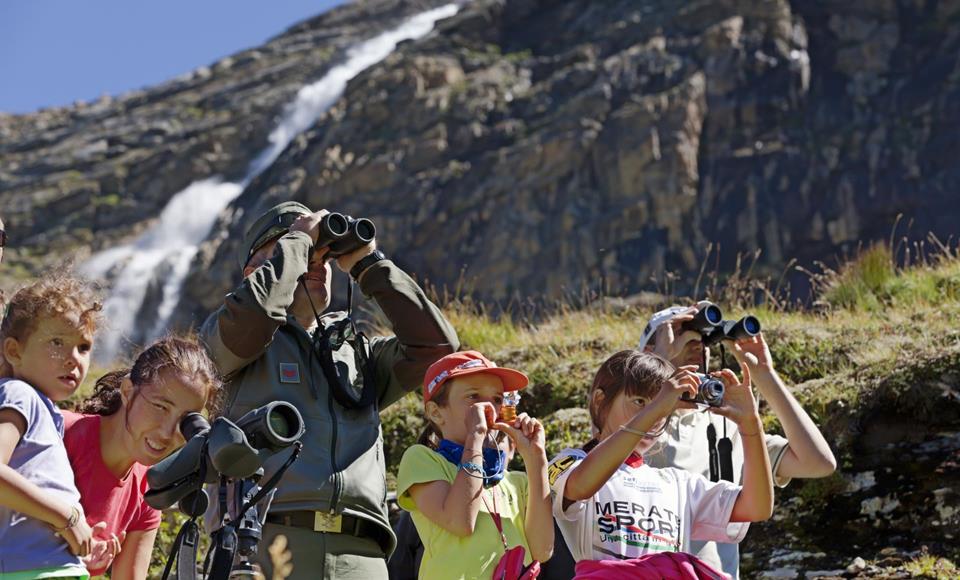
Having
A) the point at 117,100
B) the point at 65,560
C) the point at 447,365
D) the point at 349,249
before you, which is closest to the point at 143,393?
the point at 65,560

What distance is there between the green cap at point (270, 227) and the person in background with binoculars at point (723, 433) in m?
1.36

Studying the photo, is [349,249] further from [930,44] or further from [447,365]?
[930,44]

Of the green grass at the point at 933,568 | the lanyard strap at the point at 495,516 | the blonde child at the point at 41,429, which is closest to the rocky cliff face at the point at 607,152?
the green grass at the point at 933,568

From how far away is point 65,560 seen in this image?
2934mm

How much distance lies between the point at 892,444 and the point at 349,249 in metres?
2.92

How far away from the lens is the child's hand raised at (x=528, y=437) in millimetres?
3346

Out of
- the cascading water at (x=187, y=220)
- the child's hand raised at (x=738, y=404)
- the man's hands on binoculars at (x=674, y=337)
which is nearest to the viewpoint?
the child's hand raised at (x=738, y=404)

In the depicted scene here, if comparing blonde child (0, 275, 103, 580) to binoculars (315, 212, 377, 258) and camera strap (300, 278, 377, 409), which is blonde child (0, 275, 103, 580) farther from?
binoculars (315, 212, 377, 258)

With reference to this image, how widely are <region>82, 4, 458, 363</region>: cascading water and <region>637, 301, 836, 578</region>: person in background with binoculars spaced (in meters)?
36.2

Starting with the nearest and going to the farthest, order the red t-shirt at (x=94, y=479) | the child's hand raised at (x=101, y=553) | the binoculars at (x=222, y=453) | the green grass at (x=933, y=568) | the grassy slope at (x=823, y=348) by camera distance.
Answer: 1. the binoculars at (x=222, y=453)
2. the child's hand raised at (x=101, y=553)
3. the red t-shirt at (x=94, y=479)
4. the green grass at (x=933, y=568)
5. the grassy slope at (x=823, y=348)

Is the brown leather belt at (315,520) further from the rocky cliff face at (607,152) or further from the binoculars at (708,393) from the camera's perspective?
the rocky cliff face at (607,152)

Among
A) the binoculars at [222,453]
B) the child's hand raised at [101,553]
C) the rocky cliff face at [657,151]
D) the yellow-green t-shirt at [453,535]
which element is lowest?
the rocky cliff face at [657,151]

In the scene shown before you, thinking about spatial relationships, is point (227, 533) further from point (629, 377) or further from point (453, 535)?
point (629, 377)

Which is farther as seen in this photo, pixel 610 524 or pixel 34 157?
pixel 34 157
